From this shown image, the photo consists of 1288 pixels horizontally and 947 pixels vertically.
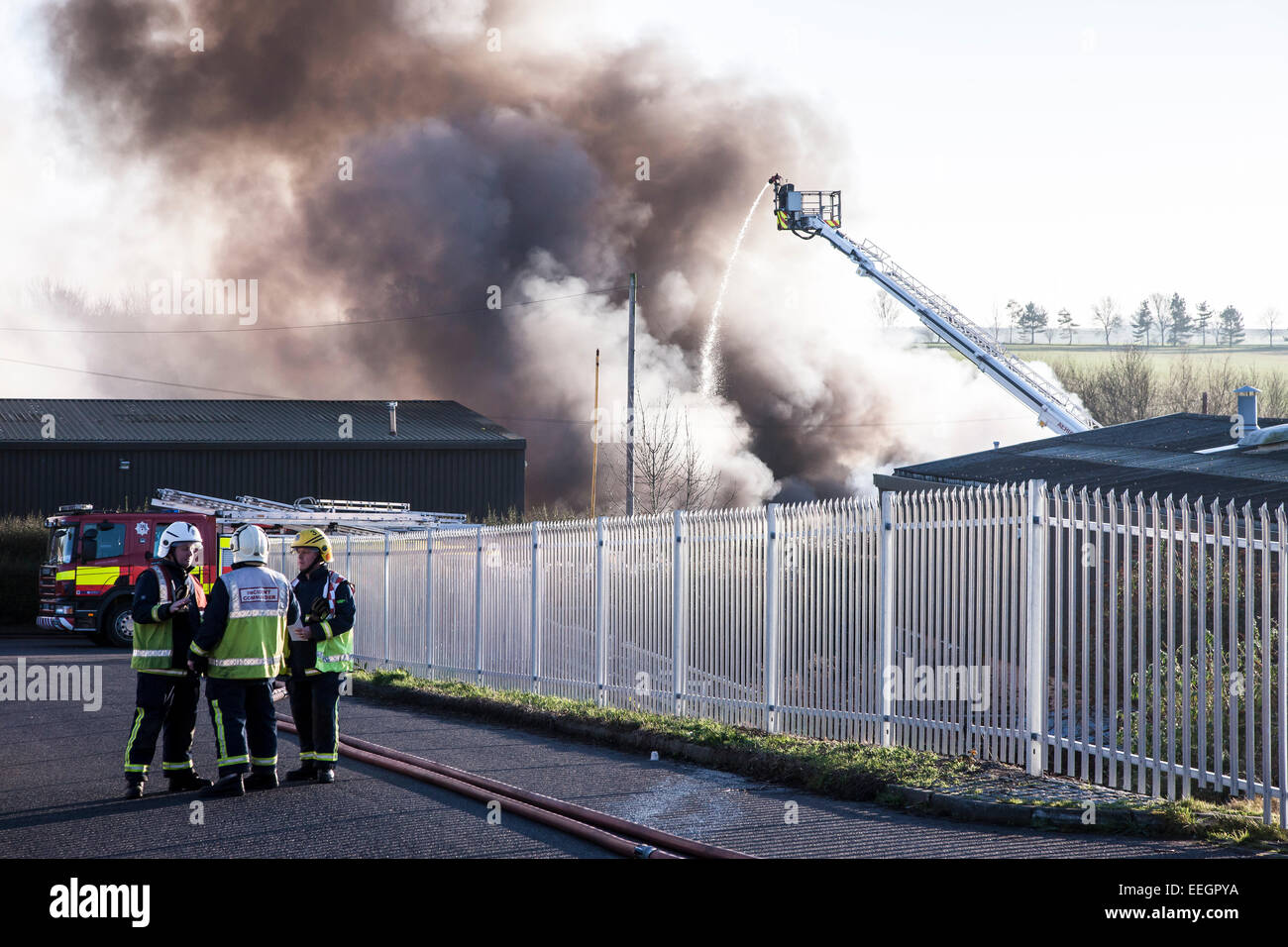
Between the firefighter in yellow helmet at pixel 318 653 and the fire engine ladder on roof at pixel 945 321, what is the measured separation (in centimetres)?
2531

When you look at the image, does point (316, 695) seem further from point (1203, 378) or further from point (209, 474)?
point (1203, 378)

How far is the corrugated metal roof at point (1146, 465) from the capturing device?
55.1 ft

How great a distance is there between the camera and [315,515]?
24.3m

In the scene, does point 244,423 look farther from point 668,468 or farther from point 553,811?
point 553,811

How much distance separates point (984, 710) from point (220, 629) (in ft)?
15.4

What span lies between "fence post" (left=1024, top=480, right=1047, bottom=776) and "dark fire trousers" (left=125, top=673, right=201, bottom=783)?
5108 millimetres

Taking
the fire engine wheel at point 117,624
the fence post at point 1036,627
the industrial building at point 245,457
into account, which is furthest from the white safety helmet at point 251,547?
the industrial building at point 245,457

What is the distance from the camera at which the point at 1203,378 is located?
7412 centimetres

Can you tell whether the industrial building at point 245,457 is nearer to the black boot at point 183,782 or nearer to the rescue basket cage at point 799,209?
the rescue basket cage at point 799,209

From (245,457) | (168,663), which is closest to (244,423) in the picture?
(245,457)

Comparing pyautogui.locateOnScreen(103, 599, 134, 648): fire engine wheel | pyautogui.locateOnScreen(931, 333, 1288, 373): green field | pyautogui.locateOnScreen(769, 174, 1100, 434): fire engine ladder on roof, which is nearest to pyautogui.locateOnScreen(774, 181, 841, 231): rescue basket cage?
pyautogui.locateOnScreen(769, 174, 1100, 434): fire engine ladder on roof

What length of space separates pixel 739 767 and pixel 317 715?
2747 mm

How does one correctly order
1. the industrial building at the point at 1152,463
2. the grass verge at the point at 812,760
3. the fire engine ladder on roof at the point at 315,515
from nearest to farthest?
the grass verge at the point at 812,760, the industrial building at the point at 1152,463, the fire engine ladder on roof at the point at 315,515
